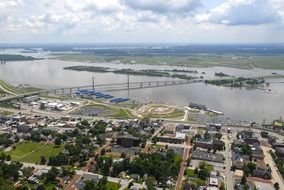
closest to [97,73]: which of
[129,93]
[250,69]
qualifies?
[129,93]

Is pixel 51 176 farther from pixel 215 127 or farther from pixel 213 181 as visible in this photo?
pixel 215 127

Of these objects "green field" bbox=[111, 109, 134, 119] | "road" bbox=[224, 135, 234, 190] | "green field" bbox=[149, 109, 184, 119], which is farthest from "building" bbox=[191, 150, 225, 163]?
"green field" bbox=[111, 109, 134, 119]

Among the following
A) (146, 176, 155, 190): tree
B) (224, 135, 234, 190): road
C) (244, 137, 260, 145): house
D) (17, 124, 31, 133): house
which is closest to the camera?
(146, 176, 155, 190): tree

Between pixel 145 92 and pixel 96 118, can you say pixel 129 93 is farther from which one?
pixel 96 118

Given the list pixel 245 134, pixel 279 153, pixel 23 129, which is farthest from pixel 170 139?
pixel 23 129

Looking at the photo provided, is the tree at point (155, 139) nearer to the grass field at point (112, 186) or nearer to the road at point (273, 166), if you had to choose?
the grass field at point (112, 186)

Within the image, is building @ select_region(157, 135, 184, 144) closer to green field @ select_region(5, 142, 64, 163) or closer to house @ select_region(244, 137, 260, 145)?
house @ select_region(244, 137, 260, 145)

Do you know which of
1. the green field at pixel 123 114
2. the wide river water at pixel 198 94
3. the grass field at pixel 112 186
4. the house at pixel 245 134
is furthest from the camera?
the wide river water at pixel 198 94

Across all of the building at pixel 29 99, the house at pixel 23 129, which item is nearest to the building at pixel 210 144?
the house at pixel 23 129
